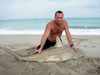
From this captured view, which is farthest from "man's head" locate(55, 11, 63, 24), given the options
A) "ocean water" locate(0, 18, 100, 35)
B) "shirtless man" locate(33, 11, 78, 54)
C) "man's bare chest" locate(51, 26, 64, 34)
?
"ocean water" locate(0, 18, 100, 35)

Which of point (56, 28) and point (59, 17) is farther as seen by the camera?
point (56, 28)

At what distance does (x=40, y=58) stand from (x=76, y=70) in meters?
0.80

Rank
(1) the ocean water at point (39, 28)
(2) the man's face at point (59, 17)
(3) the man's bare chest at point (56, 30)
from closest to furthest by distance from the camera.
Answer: (2) the man's face at point (59, 17), (3) the man's bare chest at point (56, 30), (1) the ocean water at point (39, 28)

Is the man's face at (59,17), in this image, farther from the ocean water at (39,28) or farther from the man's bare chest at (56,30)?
the ocean water at (39,28)

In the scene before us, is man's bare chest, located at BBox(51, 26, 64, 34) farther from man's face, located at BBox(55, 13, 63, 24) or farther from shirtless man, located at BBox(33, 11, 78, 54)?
man's face, located at BBox(55, 13, 63, 24)

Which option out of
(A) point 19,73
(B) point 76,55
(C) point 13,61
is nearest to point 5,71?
(A) point 19,73

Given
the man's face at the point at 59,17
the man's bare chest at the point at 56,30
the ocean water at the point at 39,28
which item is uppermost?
the man's face at the point at 59,17

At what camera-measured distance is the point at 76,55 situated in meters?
3.27

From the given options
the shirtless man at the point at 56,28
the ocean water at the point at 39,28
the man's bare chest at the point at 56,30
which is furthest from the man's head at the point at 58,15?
the ocean water at the point at 39,28

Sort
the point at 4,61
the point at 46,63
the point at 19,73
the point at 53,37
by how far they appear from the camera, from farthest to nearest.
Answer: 1. the point at 53,37
2. the point at 4,61
3. the point at 46,63
4. the point at 19,73

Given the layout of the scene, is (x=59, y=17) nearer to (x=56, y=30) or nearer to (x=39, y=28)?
(x=56, y=30)

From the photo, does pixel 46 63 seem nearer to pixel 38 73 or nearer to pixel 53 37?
pixel 38 73

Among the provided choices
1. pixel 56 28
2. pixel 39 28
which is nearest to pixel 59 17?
pixel 56 28

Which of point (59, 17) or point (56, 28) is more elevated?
point (59, 17)
